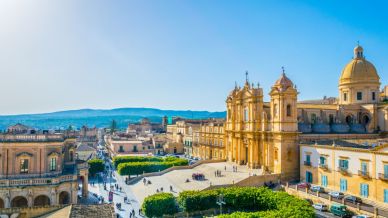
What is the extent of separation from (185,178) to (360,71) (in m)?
35.5

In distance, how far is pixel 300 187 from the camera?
41.2 m

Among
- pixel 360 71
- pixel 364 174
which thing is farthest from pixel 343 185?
pixel 360 71

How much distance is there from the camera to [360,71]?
57688 mm

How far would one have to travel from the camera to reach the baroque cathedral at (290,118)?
157 ft

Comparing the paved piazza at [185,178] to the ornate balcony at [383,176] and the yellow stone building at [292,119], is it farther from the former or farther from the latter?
the ornate balcony at [383,176]

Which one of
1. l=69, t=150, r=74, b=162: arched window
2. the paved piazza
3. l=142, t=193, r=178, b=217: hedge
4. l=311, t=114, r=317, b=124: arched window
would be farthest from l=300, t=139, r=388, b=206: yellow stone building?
l=69, t=150, r=74, b=162: arched window

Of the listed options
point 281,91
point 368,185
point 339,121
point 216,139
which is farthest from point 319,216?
point 216,139

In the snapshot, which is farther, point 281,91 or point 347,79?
point 347,79

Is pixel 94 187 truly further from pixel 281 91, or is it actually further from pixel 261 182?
pixel 281 91

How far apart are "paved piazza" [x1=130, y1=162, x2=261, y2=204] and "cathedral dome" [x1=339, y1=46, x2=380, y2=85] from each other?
80.1 feet

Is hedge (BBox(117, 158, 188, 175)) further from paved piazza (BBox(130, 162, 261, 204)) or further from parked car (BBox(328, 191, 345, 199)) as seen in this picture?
parked car (BBox(328, 191, 345, 199))

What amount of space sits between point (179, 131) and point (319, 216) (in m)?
77.7

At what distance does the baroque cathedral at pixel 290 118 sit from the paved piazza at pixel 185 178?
163 inches

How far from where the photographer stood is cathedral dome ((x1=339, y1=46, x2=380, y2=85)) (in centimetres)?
→ 5734
